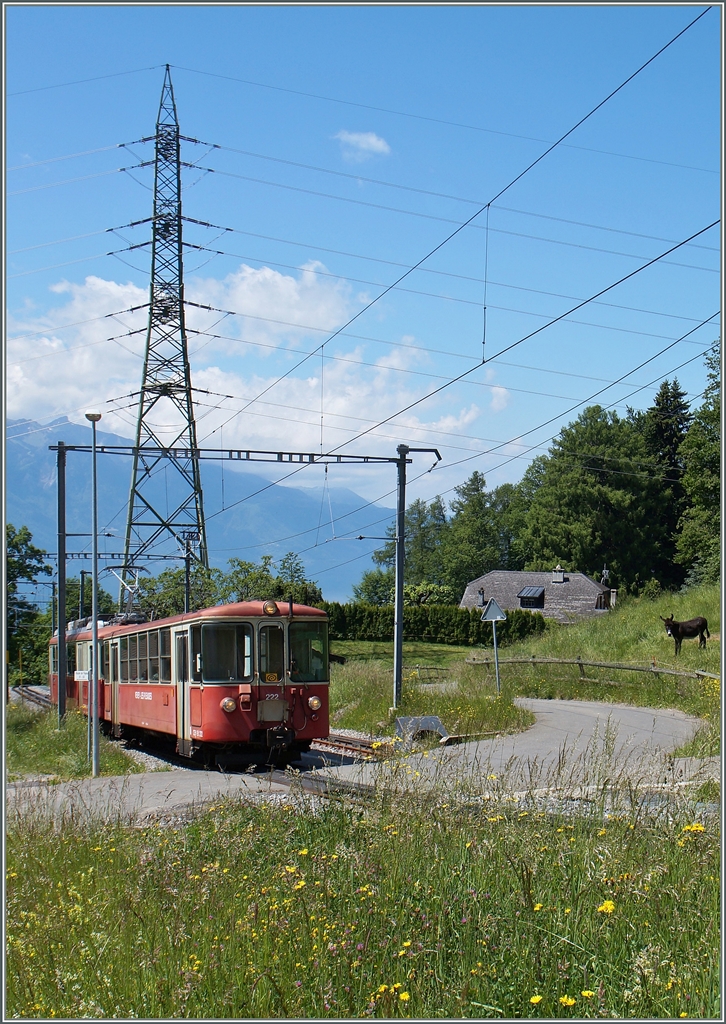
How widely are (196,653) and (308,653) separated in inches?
78.4

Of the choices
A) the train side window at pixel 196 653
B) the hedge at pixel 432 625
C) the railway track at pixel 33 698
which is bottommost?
the railway track at pixel 33 698

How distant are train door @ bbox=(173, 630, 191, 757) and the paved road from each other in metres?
1.45

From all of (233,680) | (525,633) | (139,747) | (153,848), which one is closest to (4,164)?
(153,848)

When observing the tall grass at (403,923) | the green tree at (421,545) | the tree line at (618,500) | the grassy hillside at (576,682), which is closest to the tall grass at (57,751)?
the grassy hillside at (576,682)

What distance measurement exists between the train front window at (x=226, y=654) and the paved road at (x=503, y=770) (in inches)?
65.2

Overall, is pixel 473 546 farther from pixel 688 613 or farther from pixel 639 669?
pixel 639 669

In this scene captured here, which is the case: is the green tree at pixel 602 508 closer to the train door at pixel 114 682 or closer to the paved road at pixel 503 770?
the paved road at pixel 503 770

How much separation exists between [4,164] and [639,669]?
21643 millimetres

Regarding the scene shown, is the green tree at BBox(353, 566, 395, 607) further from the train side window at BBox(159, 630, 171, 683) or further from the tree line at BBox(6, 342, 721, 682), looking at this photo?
the train side window at BBox(159, 630, 171, 683)

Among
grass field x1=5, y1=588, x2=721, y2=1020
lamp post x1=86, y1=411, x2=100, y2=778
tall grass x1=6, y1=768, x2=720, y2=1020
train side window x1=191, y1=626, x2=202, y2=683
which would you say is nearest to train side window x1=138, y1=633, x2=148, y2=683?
lamp post x1=86, y1=411, x2=100, y2=778

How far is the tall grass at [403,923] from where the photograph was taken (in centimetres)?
393

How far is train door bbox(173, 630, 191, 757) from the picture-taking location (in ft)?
54.9

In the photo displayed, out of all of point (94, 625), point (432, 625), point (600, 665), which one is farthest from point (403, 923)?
point (432, 625)

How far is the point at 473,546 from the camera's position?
106 m
